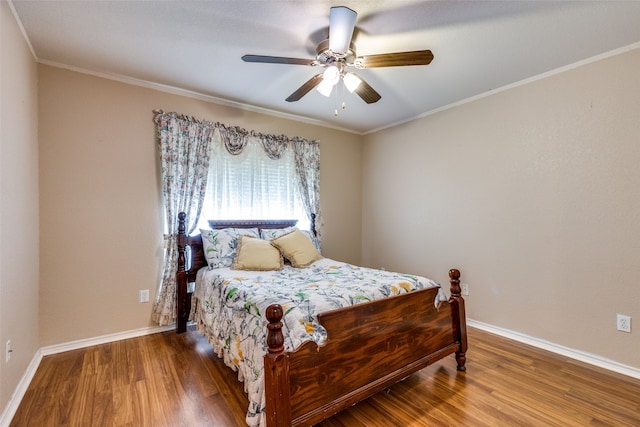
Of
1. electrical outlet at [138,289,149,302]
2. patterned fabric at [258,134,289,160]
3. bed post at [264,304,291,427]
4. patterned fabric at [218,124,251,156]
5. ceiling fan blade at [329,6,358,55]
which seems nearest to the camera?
bed post at [264,304,291,427]

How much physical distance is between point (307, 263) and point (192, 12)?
2.28 m

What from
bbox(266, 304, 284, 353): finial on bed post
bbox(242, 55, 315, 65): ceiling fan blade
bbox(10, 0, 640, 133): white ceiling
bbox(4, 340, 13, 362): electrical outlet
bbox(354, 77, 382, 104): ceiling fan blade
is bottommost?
bbox(4, 340, 13, 362): electrical outlet

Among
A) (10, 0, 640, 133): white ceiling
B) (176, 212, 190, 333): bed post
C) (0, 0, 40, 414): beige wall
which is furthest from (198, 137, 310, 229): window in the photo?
(0, 0, 40, 414): beige wall

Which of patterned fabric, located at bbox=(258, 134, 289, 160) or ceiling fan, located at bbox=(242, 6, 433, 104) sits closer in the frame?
ceiling fan, located at bbox=(242, 6, 433, 104)

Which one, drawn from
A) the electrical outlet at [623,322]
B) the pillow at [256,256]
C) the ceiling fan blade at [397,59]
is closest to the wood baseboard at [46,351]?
the pillow at [256,256]

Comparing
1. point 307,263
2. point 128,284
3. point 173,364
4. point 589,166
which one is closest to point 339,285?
point 307,263

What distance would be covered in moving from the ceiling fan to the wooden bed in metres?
1.54

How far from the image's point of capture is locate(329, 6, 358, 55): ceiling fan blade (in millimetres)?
1628

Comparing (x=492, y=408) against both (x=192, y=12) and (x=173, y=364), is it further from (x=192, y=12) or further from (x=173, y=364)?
(x=192, y=12)

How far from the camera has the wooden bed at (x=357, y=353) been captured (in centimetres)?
144

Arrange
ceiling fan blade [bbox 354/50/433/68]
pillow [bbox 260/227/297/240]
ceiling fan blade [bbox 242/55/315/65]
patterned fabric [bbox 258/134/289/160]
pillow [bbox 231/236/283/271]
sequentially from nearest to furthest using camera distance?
ceiling fan blade [bbox 354/50/433/68] < ceiling fan blade [bbox 242/55/315/65] < pillow [bbox 231/236/283/271] < pillow [bbox 260/227/297/240] < patterned fabric [bbox 258/134/289/160]

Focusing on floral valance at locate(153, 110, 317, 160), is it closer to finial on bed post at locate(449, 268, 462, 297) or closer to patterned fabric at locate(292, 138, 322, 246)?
patterned fabric at locate(292, 138, 322, 246)

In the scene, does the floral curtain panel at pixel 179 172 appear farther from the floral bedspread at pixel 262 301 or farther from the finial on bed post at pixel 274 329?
the finial on bed post at pixel 274 329

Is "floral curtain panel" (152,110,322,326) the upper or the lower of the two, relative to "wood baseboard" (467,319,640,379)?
upper
